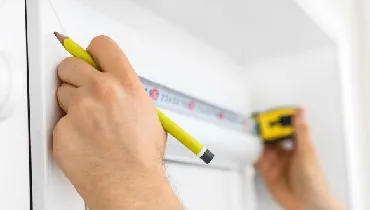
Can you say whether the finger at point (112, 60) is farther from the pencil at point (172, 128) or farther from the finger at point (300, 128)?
the finger at point (300, 128)

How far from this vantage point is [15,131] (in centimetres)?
48

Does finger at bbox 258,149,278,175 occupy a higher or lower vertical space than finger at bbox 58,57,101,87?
lower

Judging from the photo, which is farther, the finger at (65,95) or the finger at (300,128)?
the finger at (300,128)

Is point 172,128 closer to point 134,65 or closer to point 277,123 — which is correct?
point 134,65

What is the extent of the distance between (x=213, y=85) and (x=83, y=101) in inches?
18.5

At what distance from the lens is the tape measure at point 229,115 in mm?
750

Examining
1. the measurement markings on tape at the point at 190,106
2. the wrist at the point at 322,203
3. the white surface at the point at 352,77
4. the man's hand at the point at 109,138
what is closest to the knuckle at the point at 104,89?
the man's hand at the point at 109,138

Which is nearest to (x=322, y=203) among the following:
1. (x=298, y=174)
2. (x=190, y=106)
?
(x=298, y=174)

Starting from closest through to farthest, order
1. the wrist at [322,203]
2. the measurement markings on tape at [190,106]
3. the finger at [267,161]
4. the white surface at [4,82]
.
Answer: the white surface at [4,82] < the measurement markings on tape at [190,106] < the wrist at [322,203] < the finger at [267,161]

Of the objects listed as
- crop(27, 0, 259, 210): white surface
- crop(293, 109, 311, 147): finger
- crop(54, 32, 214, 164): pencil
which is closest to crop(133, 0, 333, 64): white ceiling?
crop(27, 0, 259, 210): white surface

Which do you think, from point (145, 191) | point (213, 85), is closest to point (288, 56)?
point (213, 85)

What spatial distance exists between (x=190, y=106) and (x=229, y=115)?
0.16m

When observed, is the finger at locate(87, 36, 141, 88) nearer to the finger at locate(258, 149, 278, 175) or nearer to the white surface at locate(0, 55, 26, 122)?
the white surface at locate(0, 55, 26, 122)

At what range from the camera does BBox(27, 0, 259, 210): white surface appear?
0.50 metres
